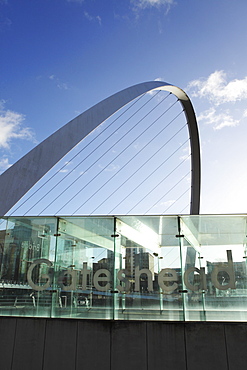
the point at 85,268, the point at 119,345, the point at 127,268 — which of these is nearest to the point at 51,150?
the point at 85,268

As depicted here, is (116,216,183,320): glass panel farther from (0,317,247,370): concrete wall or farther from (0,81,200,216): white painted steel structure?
(0,81,200,216): white painted steel structure

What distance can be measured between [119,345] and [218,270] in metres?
2.42

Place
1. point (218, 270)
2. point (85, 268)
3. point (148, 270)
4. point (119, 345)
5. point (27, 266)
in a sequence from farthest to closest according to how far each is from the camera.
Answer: point (27, 266) < point (85, 268) < point (148, 270) < point (218, 270) < point (119, 345)

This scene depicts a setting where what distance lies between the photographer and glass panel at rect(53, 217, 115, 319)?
6.71 metres

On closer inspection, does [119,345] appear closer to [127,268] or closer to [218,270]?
[127,268]

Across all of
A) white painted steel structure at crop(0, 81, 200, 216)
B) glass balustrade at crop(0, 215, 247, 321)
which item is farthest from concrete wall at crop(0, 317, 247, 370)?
white painted steel structure at crop(0, 81, 200, 216)

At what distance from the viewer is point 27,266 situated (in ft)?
23.6

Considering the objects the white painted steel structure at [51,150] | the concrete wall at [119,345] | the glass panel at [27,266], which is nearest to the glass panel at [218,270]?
the concrete wall at [119,345]

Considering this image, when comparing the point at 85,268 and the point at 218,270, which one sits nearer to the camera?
the point at 218,270

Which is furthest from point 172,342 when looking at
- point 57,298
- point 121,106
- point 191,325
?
point 121,106

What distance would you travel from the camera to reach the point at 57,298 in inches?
272

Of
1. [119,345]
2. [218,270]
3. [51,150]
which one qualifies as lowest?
[119,345]

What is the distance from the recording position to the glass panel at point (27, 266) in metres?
6.96

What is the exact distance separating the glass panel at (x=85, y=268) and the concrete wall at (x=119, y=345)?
0.32 metres
